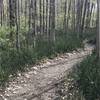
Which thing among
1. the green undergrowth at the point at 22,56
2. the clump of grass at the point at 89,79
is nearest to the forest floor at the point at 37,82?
the green undergrowth at the point at 22,56

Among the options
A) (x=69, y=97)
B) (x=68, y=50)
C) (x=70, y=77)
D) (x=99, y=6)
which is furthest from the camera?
(x=68, y=50)

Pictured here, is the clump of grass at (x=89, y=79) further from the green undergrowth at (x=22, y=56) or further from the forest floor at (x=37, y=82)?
the green undergrowth at (x=22, y=56)

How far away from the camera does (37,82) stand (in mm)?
8391

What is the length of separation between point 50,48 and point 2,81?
5135 mm

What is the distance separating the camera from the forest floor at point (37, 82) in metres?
7.27

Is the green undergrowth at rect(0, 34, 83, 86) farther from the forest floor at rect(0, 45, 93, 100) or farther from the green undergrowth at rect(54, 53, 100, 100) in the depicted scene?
the green undergrowth at rect(54, 53, 100, 100)

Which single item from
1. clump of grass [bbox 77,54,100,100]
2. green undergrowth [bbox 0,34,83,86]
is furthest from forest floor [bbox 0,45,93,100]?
clump of grass [bbox 77,54,100,100]

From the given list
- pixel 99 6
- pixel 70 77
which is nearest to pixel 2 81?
pixel 70 77

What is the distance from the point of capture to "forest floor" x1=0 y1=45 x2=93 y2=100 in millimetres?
7273

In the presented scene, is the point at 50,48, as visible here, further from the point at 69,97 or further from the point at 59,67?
the point at 69,97

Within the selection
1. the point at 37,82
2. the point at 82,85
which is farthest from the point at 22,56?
the point at 82,85

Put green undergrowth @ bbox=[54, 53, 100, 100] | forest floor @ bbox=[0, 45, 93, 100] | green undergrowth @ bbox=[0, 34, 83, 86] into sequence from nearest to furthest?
green undergrowth @ bbox=[54, 53, 100, 100] < forest floor @ bbox=[0, 45, 93, 100] < green undergrowth @ bbox=[0, 34, 83, 86]

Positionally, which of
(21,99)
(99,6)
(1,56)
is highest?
(99,6)

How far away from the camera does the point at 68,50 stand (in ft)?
47.1
